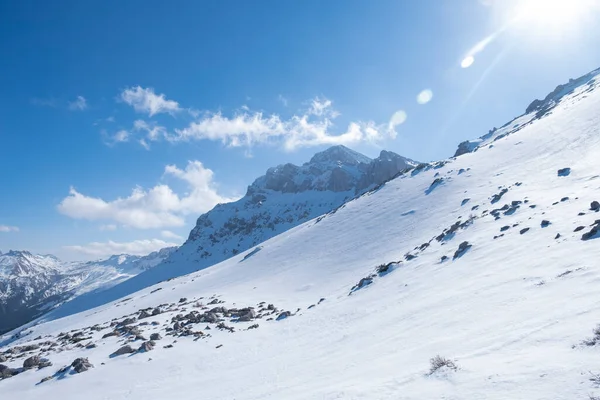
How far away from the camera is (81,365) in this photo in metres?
20.7

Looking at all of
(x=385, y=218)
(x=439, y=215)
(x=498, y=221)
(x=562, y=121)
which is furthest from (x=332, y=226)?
(x=562, y=121)

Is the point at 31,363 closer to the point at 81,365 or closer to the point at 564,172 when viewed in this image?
the point at 81,365

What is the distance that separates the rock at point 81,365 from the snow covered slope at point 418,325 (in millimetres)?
72

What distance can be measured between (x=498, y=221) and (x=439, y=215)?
1745 cm

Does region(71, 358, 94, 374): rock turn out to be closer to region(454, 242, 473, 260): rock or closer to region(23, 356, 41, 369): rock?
region(23, 356, 41, 369): rock

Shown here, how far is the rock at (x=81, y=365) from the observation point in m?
20.5

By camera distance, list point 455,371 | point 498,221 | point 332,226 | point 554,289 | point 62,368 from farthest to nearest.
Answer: point 332,226, point 498,221, point 62,368, point 554,289, point 455,371

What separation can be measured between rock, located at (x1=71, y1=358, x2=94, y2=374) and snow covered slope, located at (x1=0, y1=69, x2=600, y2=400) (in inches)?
2.8

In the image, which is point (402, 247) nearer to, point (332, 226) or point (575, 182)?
point (575, 182)

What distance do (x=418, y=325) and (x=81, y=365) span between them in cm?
2023

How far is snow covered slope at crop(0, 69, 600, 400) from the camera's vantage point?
8.44 meters

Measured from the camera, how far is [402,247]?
137 feet

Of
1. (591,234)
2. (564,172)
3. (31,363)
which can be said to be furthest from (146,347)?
(564,172)

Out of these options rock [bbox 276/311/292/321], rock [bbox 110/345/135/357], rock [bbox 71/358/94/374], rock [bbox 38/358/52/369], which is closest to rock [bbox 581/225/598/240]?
rock [bbox 276/311/292/321]
